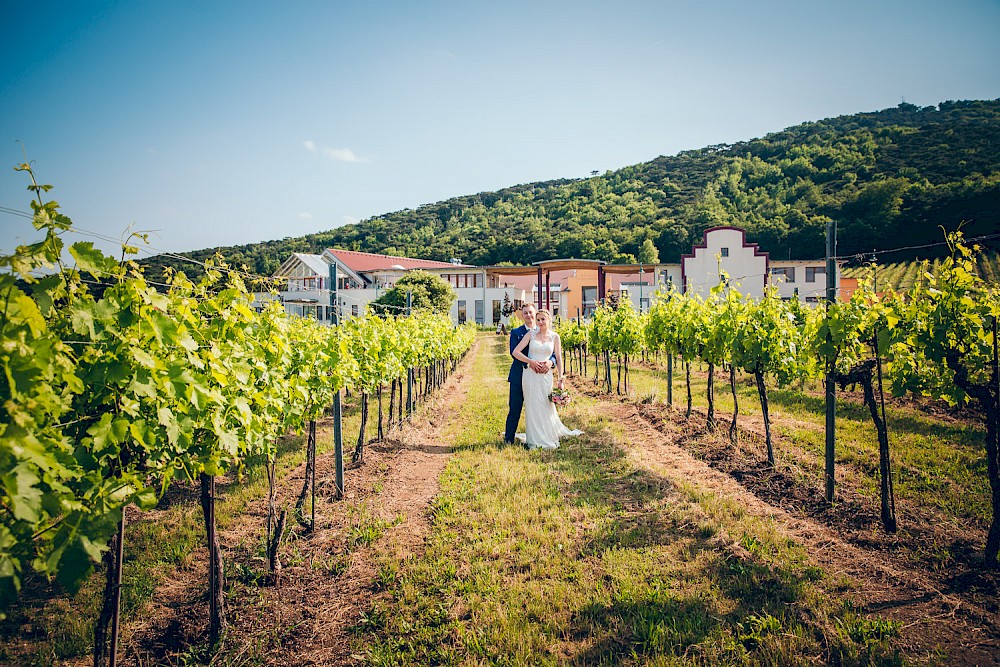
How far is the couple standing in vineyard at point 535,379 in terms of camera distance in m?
6.86

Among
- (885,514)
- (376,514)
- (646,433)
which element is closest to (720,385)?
(646,433)

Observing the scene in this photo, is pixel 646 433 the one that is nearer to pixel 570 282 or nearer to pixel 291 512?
pixel 291 512

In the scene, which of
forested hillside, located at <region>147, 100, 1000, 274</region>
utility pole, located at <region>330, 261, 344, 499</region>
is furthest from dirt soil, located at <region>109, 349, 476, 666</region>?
forested hillside, located at <region>147, 100, 1000, 274</region>

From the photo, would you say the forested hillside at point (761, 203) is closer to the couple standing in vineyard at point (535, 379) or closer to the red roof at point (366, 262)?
the red roof at point (366, 262)

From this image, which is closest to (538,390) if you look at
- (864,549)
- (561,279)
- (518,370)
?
(518,370)

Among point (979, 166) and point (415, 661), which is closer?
point (415, 661)

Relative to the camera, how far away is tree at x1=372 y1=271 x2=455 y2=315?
29136mm

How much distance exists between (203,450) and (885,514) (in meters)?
5.23

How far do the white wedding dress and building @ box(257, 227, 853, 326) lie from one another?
25.5 meters

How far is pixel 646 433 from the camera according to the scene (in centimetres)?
753

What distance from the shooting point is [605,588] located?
342 centimetres

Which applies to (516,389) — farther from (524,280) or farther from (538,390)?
(524,280)

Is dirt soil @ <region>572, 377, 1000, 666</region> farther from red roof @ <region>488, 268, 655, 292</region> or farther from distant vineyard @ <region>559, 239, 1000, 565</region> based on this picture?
red roof @ <region>488, 268, 655, 292</region>

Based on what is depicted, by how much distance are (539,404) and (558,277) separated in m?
34.1
